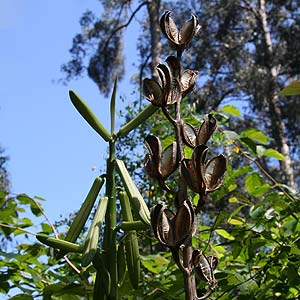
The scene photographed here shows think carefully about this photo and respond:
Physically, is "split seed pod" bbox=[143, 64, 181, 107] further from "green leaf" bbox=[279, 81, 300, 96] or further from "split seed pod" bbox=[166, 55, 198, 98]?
"green leaf" bbox=[279, 81, 300, 96]

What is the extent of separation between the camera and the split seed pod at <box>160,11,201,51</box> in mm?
667

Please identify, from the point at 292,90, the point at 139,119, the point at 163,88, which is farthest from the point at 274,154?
the point at 163,88

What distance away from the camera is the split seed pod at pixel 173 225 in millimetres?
535

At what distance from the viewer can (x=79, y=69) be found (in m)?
15.2

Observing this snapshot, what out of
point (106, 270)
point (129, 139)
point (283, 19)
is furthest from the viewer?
point (283, 19)

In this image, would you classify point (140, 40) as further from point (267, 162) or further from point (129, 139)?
point (129, 139)

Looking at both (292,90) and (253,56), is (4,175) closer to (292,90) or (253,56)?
(253,56)

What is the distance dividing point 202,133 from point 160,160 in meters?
0.05

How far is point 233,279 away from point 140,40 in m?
14.4

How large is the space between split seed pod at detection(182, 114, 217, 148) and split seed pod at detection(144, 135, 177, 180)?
0.02m

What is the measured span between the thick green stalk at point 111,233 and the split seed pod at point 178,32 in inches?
6.4

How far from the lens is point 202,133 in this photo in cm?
61

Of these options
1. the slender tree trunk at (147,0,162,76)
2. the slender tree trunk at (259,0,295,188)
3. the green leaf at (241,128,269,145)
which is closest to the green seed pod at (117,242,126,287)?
the green leaf at (241,128,269,145)

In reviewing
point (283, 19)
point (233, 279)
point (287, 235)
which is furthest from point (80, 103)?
point (283, 19)
